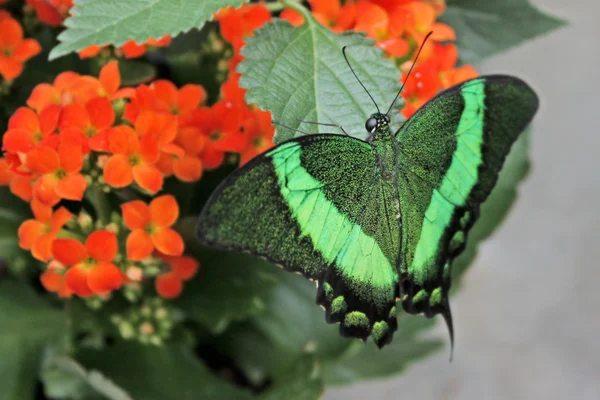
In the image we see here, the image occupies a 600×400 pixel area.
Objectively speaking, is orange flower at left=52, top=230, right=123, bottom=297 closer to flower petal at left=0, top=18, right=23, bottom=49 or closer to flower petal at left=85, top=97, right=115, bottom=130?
flower petal at left=85, top=97, right=115, bottom=130

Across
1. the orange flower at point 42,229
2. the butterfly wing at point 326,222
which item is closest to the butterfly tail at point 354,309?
the butterfly wing at point 326,222

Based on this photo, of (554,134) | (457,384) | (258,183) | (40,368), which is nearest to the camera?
(258,183)

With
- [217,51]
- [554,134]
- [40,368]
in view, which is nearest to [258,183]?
[217,51]

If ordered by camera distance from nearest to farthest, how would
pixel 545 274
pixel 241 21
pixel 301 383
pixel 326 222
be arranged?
pixel 326 222, pixel 241 21, pixel 301 383, pixel 545 274

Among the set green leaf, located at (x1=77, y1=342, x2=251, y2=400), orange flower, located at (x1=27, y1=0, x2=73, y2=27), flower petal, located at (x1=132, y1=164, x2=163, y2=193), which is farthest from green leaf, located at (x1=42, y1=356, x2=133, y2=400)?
orange flower, located at (x1=27, y1=0, x2=73, y2=27)

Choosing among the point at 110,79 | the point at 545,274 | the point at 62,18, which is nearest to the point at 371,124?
the point at 110,79

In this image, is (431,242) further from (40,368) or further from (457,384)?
(457,384)

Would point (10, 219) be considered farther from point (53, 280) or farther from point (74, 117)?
point (74, 117)
